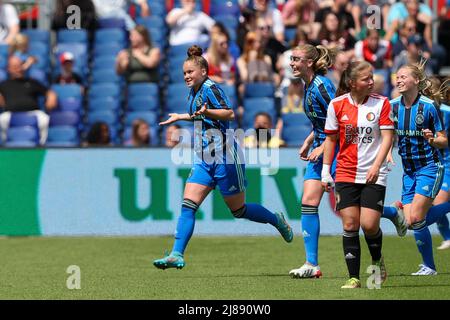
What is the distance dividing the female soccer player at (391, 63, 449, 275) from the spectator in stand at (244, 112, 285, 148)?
568cm

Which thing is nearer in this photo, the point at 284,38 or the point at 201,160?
the point at 201,160

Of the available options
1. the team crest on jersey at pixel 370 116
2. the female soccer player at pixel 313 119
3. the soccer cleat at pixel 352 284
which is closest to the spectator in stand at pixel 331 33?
the female soccer player at pixel 313 119

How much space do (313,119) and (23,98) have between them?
855 centimetres

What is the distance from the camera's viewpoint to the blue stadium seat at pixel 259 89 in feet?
59.9

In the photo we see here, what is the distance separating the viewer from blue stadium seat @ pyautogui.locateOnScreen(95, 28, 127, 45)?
19.9 m

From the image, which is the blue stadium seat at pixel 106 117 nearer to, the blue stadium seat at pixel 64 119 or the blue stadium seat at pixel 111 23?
the blue stadium seat at pixel 64 119

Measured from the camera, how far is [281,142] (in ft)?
55.6

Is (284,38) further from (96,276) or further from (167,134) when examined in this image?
(96,276)

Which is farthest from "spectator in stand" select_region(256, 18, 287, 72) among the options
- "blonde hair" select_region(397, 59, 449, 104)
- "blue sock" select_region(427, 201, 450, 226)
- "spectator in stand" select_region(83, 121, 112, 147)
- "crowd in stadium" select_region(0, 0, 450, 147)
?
"blonde hair" select_region(397, 59, 449, 104)

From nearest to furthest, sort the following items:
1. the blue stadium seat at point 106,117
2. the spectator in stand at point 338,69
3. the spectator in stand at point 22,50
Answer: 1. the spectator in stand at point 338,69
2. the blue stadium seat at point 106,117
3. the spectator in stand at point 22,50

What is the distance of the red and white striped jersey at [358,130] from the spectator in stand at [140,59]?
943 centimetres

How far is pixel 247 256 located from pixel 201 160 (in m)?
2.63

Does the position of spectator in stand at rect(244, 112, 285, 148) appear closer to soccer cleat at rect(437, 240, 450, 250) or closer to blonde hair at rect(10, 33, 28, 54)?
soccer cleat at rect(437, 240, 450, 250)
